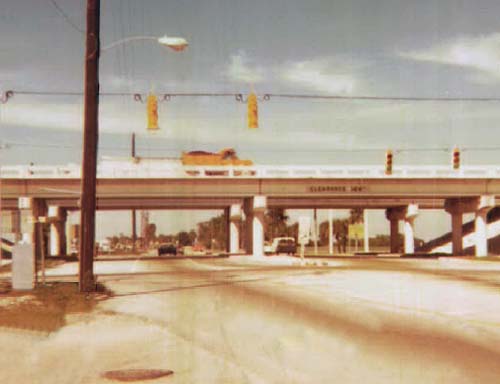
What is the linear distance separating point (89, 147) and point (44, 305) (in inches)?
208

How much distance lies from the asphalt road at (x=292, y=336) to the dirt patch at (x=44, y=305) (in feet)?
1.82

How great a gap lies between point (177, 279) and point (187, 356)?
1911 cm

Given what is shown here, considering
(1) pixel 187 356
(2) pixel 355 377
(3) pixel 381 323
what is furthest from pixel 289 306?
(2) pixel 355 377

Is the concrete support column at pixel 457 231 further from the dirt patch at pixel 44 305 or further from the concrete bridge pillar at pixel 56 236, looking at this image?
the dirt patch at pixel 44 305

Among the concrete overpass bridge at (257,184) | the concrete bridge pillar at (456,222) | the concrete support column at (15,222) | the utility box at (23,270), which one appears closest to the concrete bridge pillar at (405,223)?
the concrete bridge pillar at (456,222)

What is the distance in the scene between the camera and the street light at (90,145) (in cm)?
2112

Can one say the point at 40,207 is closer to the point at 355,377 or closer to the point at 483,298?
the point at 483,298

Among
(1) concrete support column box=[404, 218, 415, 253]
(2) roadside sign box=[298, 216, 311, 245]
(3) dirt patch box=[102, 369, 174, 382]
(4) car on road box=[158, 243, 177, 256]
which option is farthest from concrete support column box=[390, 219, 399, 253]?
(3) dirt patch box=[102, 369, 174, 382]

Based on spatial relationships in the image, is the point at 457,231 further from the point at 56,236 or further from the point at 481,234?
the point at 56,236

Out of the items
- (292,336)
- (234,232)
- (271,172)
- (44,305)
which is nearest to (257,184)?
(271,172)

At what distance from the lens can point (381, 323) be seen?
14.5m

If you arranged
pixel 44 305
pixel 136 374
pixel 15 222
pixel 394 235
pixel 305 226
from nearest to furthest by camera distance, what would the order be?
pixel 136 374
pixel 44 305
pixel 15 222
pixel 305 226
pixel 394 235

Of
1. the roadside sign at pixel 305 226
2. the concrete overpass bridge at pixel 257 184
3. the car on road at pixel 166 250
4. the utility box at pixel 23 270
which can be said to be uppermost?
the concrete overpass bridge at pixel 257 184

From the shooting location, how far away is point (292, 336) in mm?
12703
